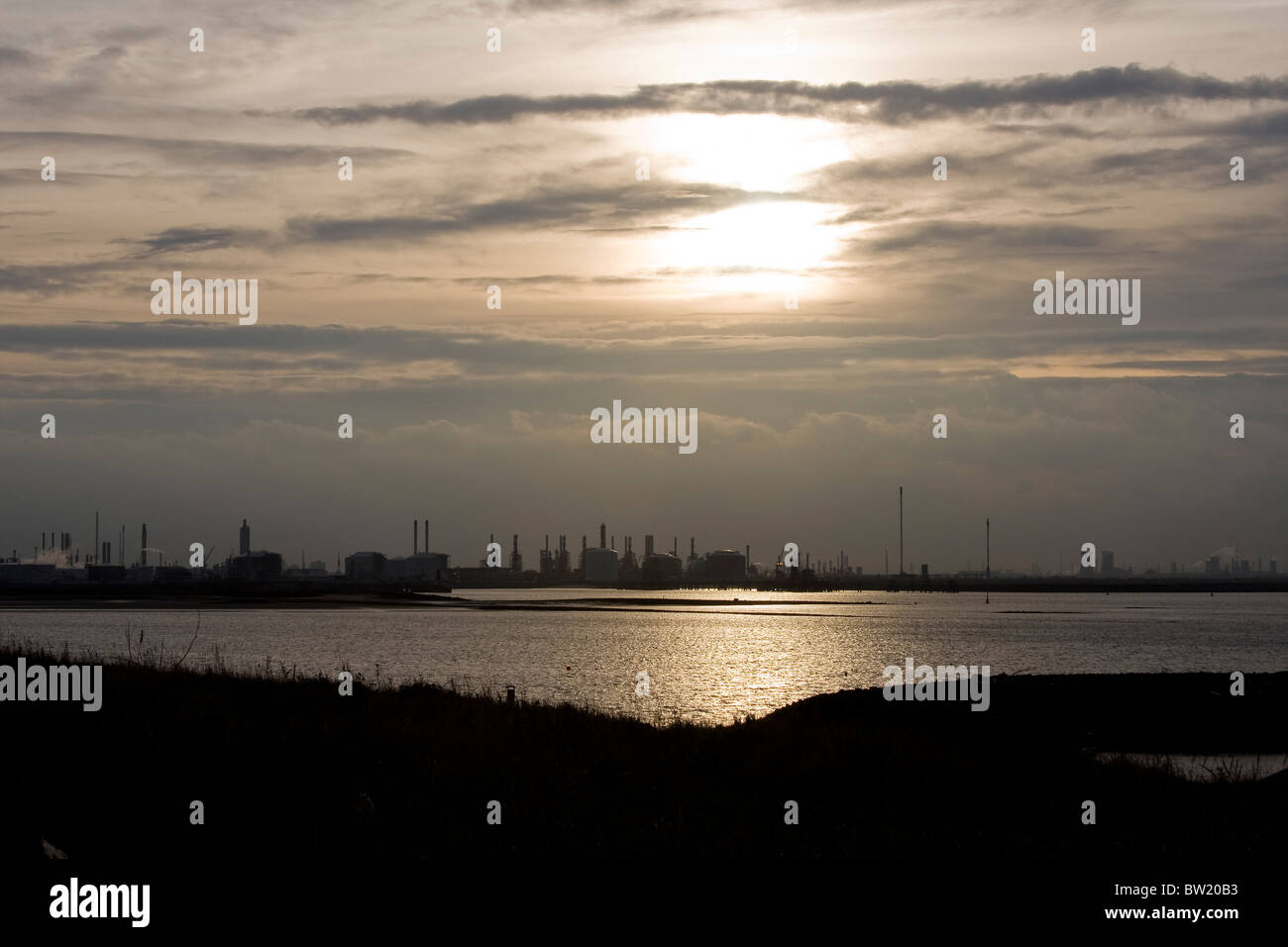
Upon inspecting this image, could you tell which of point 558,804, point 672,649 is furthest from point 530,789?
point 672,649

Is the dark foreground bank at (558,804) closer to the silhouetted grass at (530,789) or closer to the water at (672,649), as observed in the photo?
the silhouetted grass at (530,789)

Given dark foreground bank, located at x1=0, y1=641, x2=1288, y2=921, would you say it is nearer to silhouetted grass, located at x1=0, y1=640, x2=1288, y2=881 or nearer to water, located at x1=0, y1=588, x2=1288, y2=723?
silhouetted grass, located at x1=0, y1=640, x2=1288, y2=881

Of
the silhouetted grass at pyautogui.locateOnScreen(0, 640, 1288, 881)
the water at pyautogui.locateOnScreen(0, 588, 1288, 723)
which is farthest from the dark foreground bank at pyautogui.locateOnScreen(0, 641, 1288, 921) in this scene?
the water at pyautogui.locateOnScreen(0, 588, 1288, 723)

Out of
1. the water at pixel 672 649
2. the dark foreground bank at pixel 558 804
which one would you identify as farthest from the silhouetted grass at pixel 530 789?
Answer: the water at pixel 672 649

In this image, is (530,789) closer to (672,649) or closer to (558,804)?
(558,804)

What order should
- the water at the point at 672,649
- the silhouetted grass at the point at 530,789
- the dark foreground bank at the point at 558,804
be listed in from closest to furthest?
1. the dark foreground bank at the point at 558,804
2. the silhouetted grass at the point at 530,789
3. the water at the point at 672,649
